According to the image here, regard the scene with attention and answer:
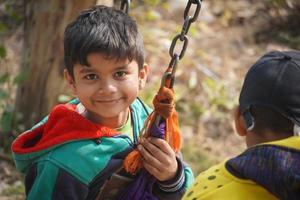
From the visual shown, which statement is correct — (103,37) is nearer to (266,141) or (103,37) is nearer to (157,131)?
(157,131)

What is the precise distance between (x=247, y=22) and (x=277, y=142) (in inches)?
240

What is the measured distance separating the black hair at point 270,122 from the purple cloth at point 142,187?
1.55ft

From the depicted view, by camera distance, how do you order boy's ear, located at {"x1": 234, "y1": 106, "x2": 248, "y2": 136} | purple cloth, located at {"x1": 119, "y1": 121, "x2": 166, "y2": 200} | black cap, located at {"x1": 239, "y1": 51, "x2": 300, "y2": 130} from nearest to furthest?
black cap, located at {"x1": 239, "y1": 51, "x2": 300, "y2": 130}
boy's ear, located at {"x1": 234, "y1": 106, "x2": 248, "y2": 136}
purple cloth, located at {"x1": 119, "y1": 121, "x2": 166, "y2": 200}

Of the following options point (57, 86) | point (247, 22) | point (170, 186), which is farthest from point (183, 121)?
point (170, 186)

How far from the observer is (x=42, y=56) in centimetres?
423

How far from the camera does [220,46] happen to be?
7.02m

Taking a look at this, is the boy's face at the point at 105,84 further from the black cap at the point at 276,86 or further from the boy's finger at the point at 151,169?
the black cap at the point at 276,86

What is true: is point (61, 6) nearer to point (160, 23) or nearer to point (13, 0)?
point (13, 0)

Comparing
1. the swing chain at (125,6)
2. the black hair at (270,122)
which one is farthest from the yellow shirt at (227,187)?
the swing chain at (125,6)

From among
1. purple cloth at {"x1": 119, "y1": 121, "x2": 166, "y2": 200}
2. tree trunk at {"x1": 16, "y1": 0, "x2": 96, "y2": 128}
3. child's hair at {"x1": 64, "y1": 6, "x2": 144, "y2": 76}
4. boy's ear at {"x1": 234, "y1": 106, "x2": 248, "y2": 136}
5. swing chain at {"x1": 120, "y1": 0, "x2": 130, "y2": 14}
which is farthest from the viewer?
tree trunk at {"x1": 16, "y1": 0, "x2": 96, "y2": 128}

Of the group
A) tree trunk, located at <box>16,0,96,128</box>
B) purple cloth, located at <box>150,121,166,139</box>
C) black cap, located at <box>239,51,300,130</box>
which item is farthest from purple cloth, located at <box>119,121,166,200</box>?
tree trunk, located at <box>16,0,96,128</box>

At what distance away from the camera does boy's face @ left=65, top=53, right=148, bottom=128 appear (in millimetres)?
2115

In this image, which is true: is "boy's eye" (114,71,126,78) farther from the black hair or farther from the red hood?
the black hair

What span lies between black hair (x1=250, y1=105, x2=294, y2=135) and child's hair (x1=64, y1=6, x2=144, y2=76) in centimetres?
55
